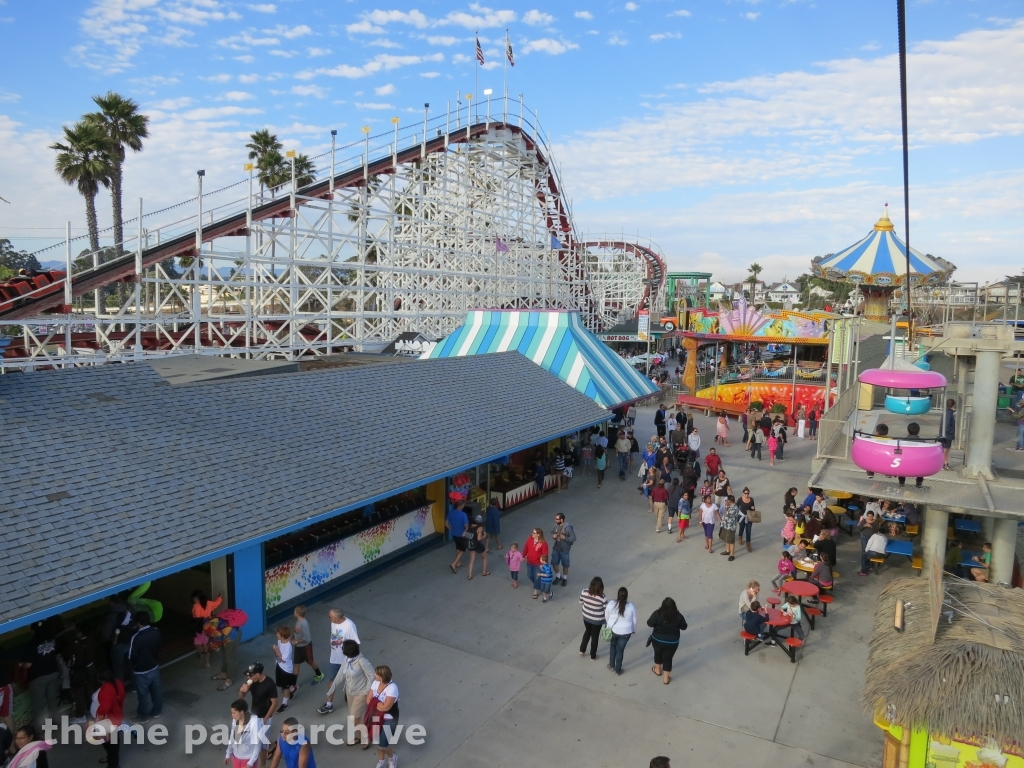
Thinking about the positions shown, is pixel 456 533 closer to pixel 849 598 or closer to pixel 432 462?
pixel 432 462

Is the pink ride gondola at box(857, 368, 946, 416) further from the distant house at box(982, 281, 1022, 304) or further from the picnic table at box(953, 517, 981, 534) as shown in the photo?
the distant house at box(982, 281, 1022, 304)

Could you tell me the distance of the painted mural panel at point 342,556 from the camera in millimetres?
9195

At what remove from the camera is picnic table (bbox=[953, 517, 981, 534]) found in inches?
476

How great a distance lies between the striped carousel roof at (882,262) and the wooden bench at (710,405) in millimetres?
6260

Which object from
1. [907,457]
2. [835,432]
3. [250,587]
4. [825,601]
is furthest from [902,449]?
[250,587]

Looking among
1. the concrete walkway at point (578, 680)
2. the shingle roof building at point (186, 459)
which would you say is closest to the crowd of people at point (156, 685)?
the concrete walkway at point (578, 680)

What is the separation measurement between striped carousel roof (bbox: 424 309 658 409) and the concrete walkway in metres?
6.03

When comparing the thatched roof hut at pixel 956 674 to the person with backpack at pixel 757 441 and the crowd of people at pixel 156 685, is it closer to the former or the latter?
the crowd of people at pixel 156 685

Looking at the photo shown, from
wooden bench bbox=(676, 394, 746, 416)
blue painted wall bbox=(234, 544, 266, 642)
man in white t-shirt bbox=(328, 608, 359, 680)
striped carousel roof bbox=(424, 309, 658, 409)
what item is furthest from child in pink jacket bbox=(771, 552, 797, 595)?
wooden bench bbox=(676, 394, 746, 416)

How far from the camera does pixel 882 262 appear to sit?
84.1 ft

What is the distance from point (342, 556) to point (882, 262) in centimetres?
2309

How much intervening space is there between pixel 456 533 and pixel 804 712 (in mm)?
5463

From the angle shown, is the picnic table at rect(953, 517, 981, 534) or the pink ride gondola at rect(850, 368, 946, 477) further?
the picnic table at rect(953, 517, 981, 534)

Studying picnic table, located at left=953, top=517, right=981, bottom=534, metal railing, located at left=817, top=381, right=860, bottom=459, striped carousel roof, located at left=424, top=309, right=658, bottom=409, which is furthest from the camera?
striped carousel roof, located at left=424, top=309, right=658, bottom=409
